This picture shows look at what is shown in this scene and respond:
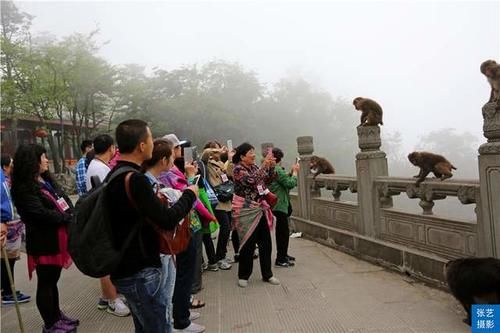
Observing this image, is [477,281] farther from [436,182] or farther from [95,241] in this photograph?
[436,182]

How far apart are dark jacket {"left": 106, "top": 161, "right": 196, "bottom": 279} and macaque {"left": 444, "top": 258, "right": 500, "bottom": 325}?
1.73 meters

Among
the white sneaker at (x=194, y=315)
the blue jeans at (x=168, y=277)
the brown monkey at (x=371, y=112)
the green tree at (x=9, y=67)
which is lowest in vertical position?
the white sneaker at (x=194, y=315)

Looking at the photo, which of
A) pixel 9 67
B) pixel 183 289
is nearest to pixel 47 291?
pixel 183 289

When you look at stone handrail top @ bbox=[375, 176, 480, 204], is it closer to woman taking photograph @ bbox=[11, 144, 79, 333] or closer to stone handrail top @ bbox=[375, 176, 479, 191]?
stone handrail top @ bbox=[375, 176, 479, 191]

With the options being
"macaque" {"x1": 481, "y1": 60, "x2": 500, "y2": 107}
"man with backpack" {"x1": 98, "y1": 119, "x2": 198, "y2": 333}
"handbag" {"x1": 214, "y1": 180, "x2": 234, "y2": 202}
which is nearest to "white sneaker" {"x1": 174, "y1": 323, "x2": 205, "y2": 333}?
"man with backpack" {"x1": 98, "y1": 119, "x2": 198, "y2": 333}

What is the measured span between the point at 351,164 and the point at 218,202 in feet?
106

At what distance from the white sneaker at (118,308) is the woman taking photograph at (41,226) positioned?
55 centimetres

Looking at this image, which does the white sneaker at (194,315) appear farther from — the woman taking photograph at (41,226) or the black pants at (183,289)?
the woman taking photograph at (41,226)

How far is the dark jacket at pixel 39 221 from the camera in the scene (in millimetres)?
3453

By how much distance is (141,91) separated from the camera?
26.8m

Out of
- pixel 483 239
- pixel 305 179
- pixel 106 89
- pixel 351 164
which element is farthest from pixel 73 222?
pixel 351 164

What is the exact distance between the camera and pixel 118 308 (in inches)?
162

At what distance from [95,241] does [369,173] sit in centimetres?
459

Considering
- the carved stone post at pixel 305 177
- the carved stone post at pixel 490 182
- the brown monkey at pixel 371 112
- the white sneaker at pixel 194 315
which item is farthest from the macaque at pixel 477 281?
the carved stone post at pixel 305 177
